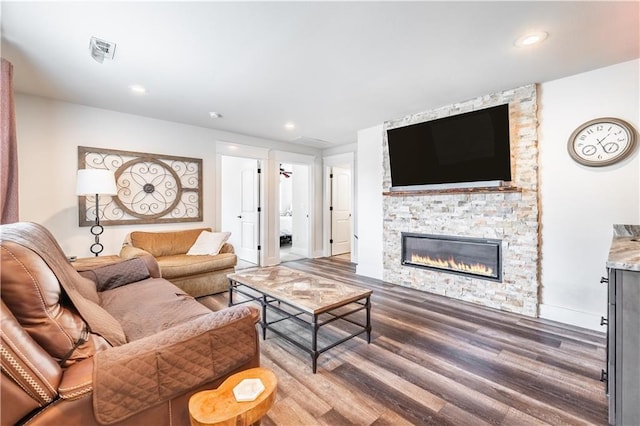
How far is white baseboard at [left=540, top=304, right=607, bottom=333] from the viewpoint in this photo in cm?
260

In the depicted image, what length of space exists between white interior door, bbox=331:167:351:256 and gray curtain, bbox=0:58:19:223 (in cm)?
478

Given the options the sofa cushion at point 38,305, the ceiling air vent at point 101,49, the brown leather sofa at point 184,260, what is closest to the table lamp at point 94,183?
the brown leather sofa at point 184,260

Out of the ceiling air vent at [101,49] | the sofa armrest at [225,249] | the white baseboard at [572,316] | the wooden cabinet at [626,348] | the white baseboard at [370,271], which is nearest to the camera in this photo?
the wooden cabinet at [626,348]

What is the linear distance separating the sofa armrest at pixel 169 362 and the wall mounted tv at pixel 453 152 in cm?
300

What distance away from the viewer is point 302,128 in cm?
450

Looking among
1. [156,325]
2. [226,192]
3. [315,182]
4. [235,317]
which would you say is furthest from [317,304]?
[226,192]

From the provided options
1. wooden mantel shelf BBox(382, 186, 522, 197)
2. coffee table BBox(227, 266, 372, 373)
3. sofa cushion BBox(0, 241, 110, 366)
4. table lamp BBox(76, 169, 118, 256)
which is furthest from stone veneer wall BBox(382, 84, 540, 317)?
table lamp BBox(76, 169, 118, 256)

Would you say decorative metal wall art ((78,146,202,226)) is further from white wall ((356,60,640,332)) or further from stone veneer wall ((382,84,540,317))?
white wall ((356,60,640,332))

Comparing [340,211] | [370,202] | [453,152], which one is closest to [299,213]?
[340,211]

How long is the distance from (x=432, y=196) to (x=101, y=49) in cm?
369

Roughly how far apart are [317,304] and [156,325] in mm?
998

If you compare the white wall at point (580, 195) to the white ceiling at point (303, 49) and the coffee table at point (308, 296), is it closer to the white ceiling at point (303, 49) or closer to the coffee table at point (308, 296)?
the white ceiling at point (303, 49)

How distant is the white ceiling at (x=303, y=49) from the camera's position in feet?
5.87

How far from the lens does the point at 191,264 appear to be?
3.35 metres
